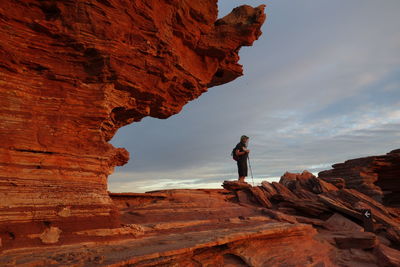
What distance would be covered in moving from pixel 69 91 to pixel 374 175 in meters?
20.2

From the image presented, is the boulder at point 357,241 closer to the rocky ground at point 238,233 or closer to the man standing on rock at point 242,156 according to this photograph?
the rocky ground at point 238,233

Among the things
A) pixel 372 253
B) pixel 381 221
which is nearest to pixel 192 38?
pixel 372 253

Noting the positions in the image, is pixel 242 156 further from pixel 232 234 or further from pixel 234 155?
pixel 232 234

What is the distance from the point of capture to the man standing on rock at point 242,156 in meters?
15.9

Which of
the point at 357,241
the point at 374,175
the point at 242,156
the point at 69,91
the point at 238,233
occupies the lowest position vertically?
the point at 357,241

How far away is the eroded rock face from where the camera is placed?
20.3ft

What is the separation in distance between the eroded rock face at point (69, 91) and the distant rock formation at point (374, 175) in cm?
1522

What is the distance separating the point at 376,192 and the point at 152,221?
15.8 meters

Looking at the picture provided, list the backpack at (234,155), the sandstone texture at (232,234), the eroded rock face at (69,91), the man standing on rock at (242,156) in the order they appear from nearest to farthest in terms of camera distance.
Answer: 1. the sandstone texture at (232,234)
2. the eroded rock face at (69,91)
3. the man standing on rock at (242,156)
4. the backpack at (234,155)

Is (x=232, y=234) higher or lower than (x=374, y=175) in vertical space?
lower

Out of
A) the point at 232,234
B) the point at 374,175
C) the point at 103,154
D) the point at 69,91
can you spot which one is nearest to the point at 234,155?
the point at 232,234

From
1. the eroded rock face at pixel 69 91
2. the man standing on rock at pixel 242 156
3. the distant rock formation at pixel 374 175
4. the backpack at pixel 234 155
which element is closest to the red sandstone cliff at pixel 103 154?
the eroded rock face at pixel 69 91

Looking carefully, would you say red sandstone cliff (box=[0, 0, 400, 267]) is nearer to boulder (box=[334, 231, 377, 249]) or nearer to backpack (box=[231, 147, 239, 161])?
boulder (box=[334, 231, 377, 249])

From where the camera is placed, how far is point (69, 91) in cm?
724
